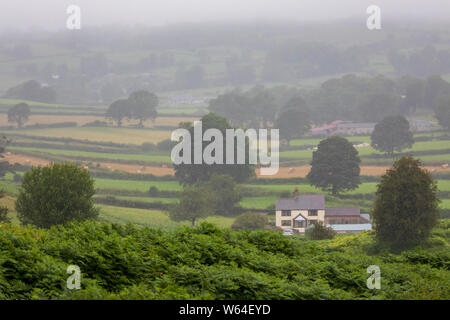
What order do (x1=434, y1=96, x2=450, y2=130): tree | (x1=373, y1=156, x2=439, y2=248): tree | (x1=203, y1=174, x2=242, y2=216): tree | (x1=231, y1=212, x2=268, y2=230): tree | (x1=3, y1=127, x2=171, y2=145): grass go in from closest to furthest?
(x1=373, y1=156, x2=439, y2=248): tree
(x1=231, y1=212, x2=268, y2=230): tree
(x1=203, y1=174, x2=242, y2=216): tree
(x1=3, y1=127, x2=171, y2=145): grass
(x1=434, y1=96, x2=450, y2=130): tree

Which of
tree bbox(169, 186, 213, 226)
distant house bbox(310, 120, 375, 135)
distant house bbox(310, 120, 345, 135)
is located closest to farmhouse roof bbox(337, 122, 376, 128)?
distant house bbox(310, 120, 375, 135)

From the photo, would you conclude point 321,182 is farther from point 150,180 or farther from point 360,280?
point 360,280

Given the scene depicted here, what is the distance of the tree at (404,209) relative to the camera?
53875 mm

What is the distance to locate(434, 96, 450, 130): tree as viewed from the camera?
6344 inches

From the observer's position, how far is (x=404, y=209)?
54.8 metres

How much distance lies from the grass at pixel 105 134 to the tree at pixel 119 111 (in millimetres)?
9886

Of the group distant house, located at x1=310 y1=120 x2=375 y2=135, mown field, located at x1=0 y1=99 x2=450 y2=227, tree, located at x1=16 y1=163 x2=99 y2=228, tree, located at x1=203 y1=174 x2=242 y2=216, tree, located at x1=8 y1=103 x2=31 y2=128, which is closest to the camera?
tree, located at x1=16 y1=163 x2=99 y2=228

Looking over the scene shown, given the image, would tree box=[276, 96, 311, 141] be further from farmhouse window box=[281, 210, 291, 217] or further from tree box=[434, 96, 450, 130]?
farmhouse window box=[281, 210, 291, 217]

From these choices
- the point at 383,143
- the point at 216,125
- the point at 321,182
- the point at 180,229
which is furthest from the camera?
the point at 383,143

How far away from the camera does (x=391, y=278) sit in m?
17.7

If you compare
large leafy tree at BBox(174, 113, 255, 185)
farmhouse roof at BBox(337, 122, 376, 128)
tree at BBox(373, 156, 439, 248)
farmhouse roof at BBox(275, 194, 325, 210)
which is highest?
farmhouse roof at BBox(337, 122, 376, 128)

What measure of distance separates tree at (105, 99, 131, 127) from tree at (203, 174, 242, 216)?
85.2 m
